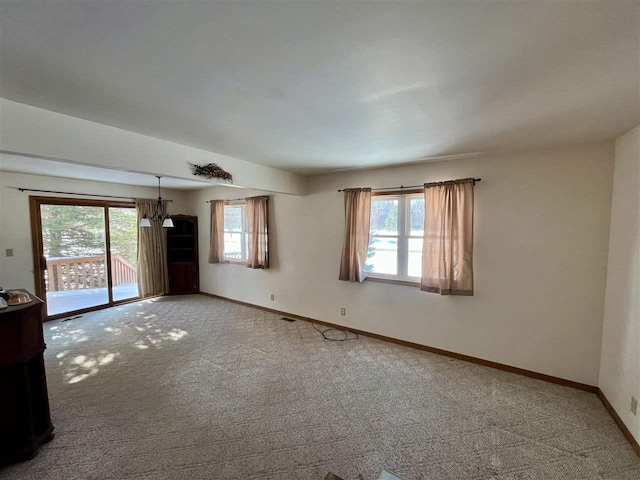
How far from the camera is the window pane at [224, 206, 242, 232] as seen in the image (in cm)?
549

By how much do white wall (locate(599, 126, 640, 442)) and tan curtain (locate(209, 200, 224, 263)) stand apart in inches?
227

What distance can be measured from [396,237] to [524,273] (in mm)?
1468

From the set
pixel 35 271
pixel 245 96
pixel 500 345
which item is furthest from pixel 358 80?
pixel 35 271

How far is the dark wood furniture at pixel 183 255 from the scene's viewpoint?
6117 millimetres

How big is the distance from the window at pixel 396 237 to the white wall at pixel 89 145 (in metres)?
2.15

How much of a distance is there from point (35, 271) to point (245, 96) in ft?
16.8

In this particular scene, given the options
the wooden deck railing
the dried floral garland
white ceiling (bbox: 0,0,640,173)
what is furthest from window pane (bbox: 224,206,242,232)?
white ceiling (bbox: 0,0,640,173)

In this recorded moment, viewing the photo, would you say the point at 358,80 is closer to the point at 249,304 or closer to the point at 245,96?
the point at 245,96

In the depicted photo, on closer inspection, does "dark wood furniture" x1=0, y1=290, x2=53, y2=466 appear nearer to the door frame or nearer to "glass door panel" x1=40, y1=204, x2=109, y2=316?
the door frame

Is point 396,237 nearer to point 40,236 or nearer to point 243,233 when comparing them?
point 243,233

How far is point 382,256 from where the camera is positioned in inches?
149

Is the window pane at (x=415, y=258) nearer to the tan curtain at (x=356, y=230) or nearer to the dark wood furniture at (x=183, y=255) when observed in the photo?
the tan curtain at (x=356, y=230)

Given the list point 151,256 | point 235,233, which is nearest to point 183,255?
point 151,256

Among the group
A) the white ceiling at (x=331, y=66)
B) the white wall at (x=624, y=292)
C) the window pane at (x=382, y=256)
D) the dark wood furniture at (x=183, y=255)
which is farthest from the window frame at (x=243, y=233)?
the white wall at (x=624, y=292)
